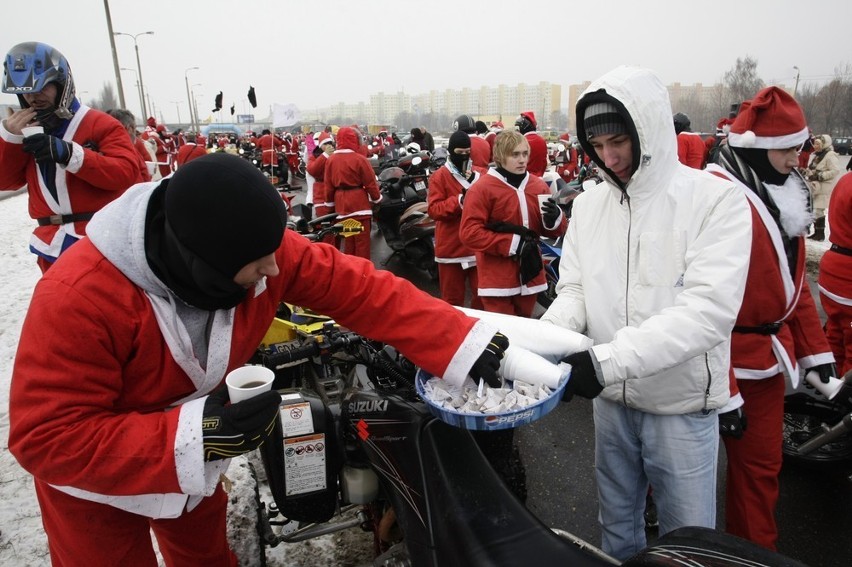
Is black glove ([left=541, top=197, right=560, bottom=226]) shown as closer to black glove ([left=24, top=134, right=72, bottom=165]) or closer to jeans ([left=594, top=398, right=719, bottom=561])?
jeans ([left=594, top=398, right=719, bottom=561])

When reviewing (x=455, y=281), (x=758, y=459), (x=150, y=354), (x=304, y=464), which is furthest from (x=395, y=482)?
(x=455, y=281)

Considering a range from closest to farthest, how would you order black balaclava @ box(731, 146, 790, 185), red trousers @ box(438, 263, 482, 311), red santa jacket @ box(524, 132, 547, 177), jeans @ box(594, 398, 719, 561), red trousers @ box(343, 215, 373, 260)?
jeans @ box(594, 398, 719, 561) < black balaclava @ box(731, 146, 790, 185) < red trousers @ box(438, 263, 482, 311) < red trousers @ box(343, 215, 373, 260) < red santa jacket @ box(524, 132, 547, 177)

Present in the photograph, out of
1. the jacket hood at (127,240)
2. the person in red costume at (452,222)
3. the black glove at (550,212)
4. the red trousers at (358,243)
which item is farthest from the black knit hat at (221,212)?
the red trousers at (358,243)

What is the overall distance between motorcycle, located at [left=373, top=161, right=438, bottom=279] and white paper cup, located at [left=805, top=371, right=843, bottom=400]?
6010mm

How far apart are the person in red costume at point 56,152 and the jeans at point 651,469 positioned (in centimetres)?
354

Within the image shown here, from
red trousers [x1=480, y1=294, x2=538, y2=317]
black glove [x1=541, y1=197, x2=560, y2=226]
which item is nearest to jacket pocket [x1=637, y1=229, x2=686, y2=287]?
black glove [x1=541, y1=197, x2=560, y2=226]

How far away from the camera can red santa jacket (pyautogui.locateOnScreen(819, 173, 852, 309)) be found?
145 inches

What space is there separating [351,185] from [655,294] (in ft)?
22.0

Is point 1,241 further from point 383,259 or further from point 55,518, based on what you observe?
point 55,518

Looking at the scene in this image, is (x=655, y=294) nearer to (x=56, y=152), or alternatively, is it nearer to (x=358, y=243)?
(x=56, y=152)

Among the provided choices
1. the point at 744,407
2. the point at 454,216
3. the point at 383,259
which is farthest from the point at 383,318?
the point at 383,259

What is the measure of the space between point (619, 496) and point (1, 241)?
41.0ft

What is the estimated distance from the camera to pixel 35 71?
342 centimetres

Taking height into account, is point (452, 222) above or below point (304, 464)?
above
